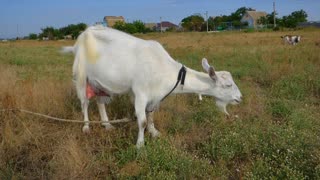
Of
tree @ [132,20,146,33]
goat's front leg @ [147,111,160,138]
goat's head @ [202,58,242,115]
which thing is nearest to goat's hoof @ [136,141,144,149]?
goat's front leg @ [147,111,160,138]

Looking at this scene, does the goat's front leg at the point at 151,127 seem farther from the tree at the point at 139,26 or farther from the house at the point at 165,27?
the house at the point at 165,27

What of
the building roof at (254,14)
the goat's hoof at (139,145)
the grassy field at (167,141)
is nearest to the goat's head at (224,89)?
the grassy field at (167,141)

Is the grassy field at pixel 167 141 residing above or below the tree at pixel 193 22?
below

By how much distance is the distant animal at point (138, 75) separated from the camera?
16.5 ft

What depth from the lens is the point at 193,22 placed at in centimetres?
8075

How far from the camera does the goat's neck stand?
514cm

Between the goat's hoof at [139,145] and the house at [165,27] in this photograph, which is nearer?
the goat's hoof at [139,145]

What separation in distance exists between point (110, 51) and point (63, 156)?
1459 mm

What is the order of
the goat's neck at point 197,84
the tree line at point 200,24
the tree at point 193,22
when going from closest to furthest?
the goat's neck at point 197,84, the tree line at point 200,24, the tree at point 193,22

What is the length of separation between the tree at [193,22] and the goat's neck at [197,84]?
75.1m

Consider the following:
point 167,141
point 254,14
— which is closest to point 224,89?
point 167,141

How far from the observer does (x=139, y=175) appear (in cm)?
444

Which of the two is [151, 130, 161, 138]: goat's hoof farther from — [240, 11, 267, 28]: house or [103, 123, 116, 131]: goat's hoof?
[240, 11, 267, 28]: house

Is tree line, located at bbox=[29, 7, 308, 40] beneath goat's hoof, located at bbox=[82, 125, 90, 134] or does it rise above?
above
